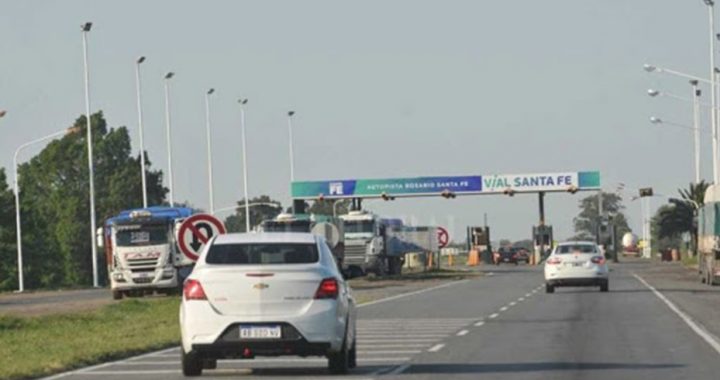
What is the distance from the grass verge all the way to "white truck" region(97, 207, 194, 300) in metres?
9.27

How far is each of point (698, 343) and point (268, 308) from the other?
8941 mm

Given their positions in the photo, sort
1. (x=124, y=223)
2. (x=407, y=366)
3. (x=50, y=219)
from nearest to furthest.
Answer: (x=407, y=366) → (x=124, y=223) → (x=50, y=219)

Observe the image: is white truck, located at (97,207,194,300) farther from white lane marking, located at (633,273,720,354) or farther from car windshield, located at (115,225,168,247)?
white lane marking, located at (633,273,720,354)

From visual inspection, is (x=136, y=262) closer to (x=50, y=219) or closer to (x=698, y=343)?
(x=698, y=343)

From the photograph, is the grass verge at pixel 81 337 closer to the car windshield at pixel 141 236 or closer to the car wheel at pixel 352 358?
the car wheel at pixel 352 358

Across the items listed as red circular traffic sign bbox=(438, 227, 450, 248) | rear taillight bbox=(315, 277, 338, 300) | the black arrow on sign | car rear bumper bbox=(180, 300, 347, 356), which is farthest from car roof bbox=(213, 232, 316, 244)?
red circular traffic sign bbox=(438, 227, 450, 248)

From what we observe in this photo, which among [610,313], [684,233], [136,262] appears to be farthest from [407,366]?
[684,233]

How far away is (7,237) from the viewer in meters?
122

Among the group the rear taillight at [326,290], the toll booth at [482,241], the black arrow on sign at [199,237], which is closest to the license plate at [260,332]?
the rear taillight at [326,290]

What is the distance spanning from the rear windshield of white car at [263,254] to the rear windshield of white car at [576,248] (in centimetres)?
3408

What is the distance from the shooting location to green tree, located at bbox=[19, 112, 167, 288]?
13288 centimetres

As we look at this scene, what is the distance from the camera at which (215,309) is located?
22.0m

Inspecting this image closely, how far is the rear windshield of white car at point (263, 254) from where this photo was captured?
22.3 m

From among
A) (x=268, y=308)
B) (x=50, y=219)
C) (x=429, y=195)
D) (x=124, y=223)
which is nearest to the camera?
(x=268, y=308)
